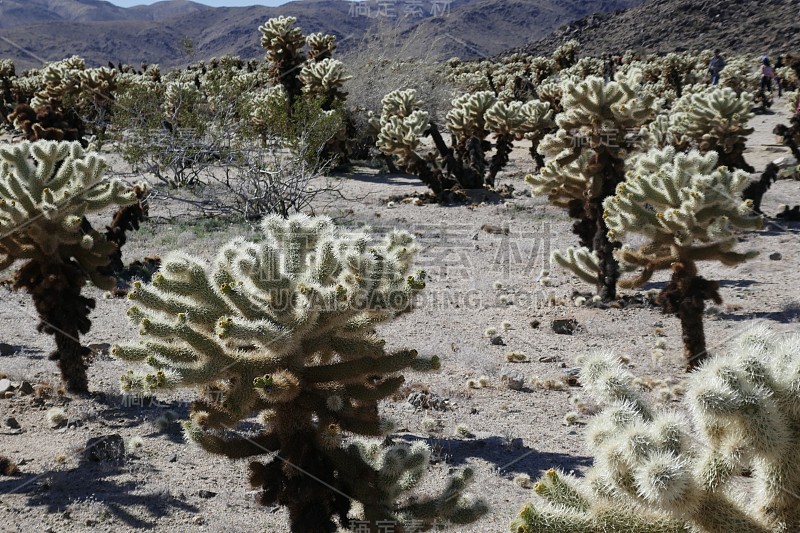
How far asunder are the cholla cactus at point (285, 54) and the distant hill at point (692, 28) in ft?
101

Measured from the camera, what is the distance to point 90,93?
20.5 metres

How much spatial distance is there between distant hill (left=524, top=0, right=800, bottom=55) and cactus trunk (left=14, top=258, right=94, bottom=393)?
136 feet

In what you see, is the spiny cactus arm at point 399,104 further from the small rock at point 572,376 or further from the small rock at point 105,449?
the small rock at point 105,449

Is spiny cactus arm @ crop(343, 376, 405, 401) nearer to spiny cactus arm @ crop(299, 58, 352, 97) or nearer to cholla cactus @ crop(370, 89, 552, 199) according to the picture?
cholla cactus @ crop(370, 89, 552, 199)

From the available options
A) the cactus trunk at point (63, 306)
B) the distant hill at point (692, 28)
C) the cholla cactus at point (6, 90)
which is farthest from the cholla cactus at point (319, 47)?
the distant hill at point (692, 28)

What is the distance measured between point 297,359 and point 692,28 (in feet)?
176

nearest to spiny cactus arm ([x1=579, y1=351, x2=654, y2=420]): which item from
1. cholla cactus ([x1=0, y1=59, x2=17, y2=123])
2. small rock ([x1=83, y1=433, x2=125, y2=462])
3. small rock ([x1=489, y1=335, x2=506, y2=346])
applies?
small rock ([x1=83, y1=433, x2=125, y2=462])

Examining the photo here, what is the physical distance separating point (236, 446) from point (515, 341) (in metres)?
4.45

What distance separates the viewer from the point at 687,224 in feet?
20.0

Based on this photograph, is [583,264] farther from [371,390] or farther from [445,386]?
[371,390]

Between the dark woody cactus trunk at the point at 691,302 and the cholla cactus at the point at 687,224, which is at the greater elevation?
the cholla cactus at the point at 687,224

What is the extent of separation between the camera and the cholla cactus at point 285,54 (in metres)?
18.9

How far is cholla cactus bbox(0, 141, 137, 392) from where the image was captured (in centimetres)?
528

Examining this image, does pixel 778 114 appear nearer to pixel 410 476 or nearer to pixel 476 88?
pixel 476 88
